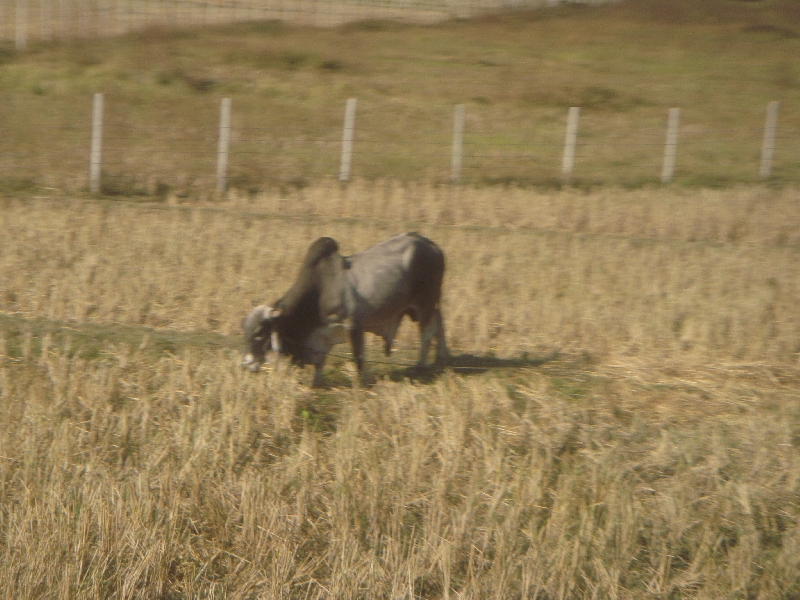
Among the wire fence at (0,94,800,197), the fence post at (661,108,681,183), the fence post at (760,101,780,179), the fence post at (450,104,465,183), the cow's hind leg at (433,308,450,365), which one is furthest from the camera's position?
the fence post at (760,101,780,179)

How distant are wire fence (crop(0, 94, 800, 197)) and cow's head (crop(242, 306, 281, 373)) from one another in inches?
336

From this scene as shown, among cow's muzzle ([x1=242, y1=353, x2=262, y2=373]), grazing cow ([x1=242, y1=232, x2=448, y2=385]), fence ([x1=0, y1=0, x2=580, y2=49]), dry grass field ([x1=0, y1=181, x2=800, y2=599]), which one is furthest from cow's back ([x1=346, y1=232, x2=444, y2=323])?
fence ([x1=0, y1=0, x2=580, y2=49])

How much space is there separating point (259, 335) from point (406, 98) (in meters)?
15.3

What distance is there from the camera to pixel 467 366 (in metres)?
7.46

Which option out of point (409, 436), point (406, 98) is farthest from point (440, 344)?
point (406, 98)

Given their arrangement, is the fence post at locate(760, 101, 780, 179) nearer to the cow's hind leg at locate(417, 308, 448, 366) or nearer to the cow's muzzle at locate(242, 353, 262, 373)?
the cow's hind leg at locate(417, 308, 448, 366)

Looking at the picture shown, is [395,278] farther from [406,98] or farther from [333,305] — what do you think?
[406,98]

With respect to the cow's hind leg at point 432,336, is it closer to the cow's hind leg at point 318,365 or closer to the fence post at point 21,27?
the cow's hind leg at point 318,365

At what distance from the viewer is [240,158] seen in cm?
1702

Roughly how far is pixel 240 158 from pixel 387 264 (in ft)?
34.8

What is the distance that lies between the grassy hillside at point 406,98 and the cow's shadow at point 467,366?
8.15 meters

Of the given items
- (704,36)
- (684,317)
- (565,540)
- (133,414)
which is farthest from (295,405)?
(704,36)

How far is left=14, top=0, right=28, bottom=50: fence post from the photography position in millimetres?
22812

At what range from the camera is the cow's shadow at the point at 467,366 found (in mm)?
7203
